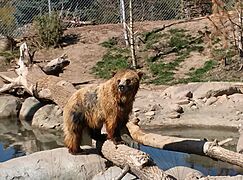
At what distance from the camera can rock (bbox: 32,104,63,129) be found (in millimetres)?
14179

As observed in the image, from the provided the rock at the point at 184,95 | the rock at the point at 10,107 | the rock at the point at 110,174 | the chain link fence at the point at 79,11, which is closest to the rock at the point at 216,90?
the rock at the point at 184,95

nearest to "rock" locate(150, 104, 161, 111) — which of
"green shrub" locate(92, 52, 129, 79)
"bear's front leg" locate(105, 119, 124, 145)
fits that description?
"green shrub" locate(92, 52, 129, 79)

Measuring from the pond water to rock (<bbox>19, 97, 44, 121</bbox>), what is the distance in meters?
0.23

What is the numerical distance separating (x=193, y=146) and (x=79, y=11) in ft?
53.0

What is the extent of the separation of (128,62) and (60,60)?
4983 mm

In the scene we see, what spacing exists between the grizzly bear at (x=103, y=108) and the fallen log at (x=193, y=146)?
75cm

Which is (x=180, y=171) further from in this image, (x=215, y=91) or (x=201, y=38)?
(x=201, y=38)

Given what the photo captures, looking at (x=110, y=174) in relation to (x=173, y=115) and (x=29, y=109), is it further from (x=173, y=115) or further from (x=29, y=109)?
(x=29, y=109)

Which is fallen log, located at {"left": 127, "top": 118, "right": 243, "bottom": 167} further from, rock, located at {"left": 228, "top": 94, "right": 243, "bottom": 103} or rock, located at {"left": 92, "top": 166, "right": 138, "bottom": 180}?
rock, located at {"left": 228, "top": 94, "right": 243, "bottom": 103}

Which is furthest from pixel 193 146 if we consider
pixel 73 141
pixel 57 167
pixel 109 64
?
pixel 109 64

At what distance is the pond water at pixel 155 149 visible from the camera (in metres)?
9.98

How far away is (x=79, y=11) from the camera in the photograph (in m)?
23.6

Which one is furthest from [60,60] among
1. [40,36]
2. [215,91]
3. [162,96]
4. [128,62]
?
[40,36]

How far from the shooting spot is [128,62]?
19547 millimetres
